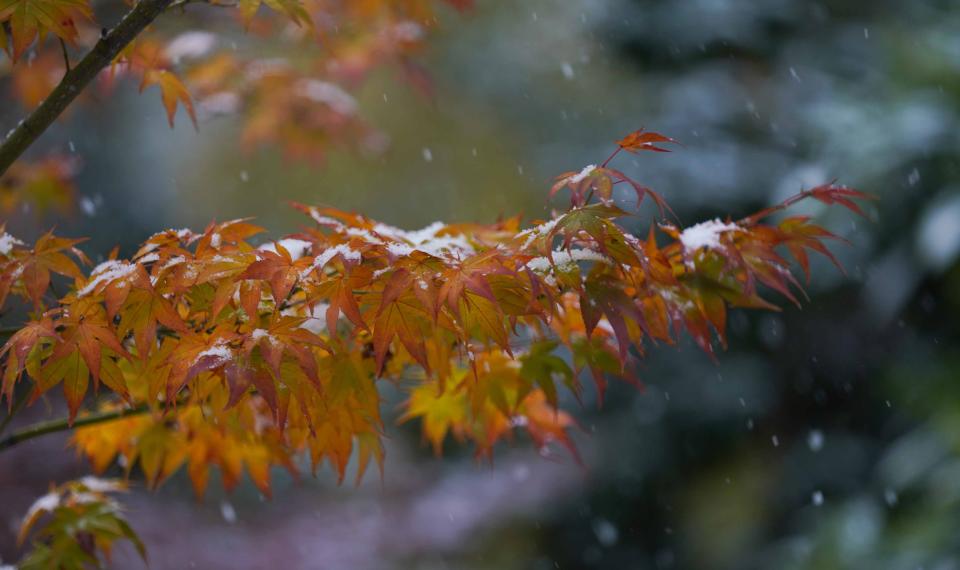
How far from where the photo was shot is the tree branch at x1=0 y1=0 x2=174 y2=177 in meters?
1.29

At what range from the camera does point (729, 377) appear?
3770 mm

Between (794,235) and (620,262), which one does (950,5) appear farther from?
(620,262)

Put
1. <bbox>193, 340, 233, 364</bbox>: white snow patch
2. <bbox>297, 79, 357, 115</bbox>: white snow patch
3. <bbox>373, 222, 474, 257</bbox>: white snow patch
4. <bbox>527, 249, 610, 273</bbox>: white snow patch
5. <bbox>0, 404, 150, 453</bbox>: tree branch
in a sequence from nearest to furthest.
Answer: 1. <bbox>193, 340, 233, 364</bbox>: white snow patch
2. <bbox>527, 249, 610, 273</bbox>: white snow patch
3. <bbox>373, 222, 474, 257</bbox>: white snow patch
4. <bbox>0, 404, 150, 453</bbox>: tree branch
5. <bbox>297, 79, 357, 115</bbox>: white snow patch

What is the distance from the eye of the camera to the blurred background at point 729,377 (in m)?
3.08

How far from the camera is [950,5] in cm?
352

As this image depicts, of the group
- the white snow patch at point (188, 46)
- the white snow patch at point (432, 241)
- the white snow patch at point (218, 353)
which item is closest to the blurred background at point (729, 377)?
the white snow patch at point (188, 46)

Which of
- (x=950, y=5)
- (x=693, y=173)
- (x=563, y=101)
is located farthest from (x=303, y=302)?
(x=563, y=101)

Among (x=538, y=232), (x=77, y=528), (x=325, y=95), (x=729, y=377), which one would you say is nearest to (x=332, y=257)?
(x=538, y=232)

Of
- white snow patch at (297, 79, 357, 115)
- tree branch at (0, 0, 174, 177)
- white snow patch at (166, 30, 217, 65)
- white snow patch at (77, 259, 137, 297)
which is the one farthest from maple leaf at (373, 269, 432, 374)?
white snow patch at (297, 79, 357, 115)

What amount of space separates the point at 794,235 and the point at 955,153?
2069mm

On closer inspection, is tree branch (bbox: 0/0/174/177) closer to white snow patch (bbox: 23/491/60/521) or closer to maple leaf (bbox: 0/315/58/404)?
maple leaf (bbox: 0/315/58/404)

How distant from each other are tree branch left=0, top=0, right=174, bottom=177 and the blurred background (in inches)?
68.0

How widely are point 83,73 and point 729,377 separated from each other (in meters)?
3.08

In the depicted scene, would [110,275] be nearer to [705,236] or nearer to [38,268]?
[38,268]
